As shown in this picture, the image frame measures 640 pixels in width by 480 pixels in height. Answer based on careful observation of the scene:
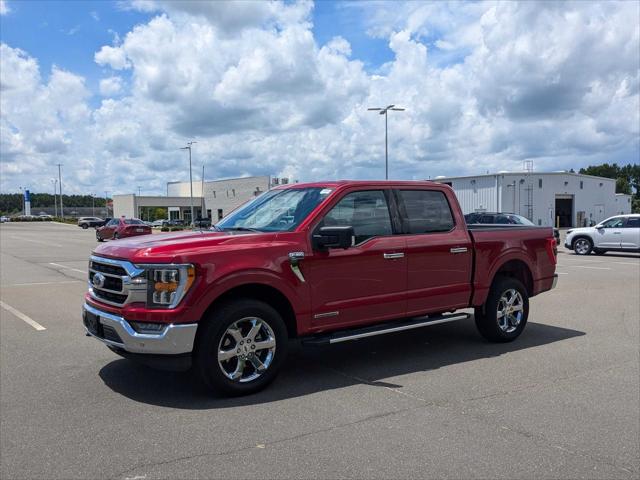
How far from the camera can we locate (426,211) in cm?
650

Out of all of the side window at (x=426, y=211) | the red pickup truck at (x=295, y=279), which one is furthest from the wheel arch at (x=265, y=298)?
the side window at (x=426, y=211)

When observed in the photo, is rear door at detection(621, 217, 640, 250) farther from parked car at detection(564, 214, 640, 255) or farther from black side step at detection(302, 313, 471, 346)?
black side step at detection(302, 313, 471, 346)

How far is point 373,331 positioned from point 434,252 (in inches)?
47.9

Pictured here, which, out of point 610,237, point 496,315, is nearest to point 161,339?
point 496,315

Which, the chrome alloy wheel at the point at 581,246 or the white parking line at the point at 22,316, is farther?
the chrome alloy wheel at the point at 581,246

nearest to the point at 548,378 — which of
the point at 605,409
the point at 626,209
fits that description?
the point at 605,409

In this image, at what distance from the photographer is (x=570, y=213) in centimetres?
5916

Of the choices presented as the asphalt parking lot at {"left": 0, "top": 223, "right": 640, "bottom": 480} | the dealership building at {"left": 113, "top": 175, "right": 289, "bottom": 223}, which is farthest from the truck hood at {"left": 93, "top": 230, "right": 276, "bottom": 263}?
the dealership building at {"left": 113, "top": 175, "right": 289, "bottom": 223}

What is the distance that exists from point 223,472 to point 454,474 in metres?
1.46

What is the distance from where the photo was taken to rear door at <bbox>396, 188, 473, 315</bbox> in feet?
20.2

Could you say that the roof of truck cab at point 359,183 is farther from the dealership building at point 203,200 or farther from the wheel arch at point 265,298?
the dealership building at point 203,200

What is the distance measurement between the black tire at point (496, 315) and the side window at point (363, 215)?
1791 millimetres

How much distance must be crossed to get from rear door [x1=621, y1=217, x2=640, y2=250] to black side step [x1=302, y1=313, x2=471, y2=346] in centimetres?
1834

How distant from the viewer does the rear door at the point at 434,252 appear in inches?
243
